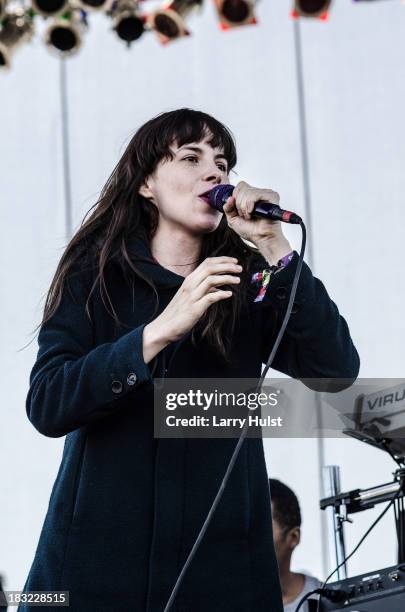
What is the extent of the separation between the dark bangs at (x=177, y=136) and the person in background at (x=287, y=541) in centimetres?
154

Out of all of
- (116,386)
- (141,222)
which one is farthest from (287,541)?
(116,386)

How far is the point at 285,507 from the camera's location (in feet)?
11.9

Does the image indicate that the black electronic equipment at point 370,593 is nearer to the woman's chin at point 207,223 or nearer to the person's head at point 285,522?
the woman's chin at point 207,223

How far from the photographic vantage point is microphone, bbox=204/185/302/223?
1.76m

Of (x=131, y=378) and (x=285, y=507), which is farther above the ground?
(x=285, y=507)

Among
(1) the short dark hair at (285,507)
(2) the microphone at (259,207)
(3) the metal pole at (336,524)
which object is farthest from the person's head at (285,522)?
(2) the microphone at (259,207)

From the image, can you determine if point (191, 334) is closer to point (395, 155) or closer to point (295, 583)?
point (295, 583)

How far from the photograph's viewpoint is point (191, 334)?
6.36 ft

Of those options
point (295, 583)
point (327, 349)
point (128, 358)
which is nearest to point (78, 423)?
point (128, 358)

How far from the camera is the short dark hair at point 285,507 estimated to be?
3598 mm

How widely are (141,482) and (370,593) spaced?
0.43 metres

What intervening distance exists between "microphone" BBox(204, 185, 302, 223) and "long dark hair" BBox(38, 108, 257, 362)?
0.16 m

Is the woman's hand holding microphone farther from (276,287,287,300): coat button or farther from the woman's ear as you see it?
the woman's ear

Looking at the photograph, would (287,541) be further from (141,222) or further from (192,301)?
(192,301)
